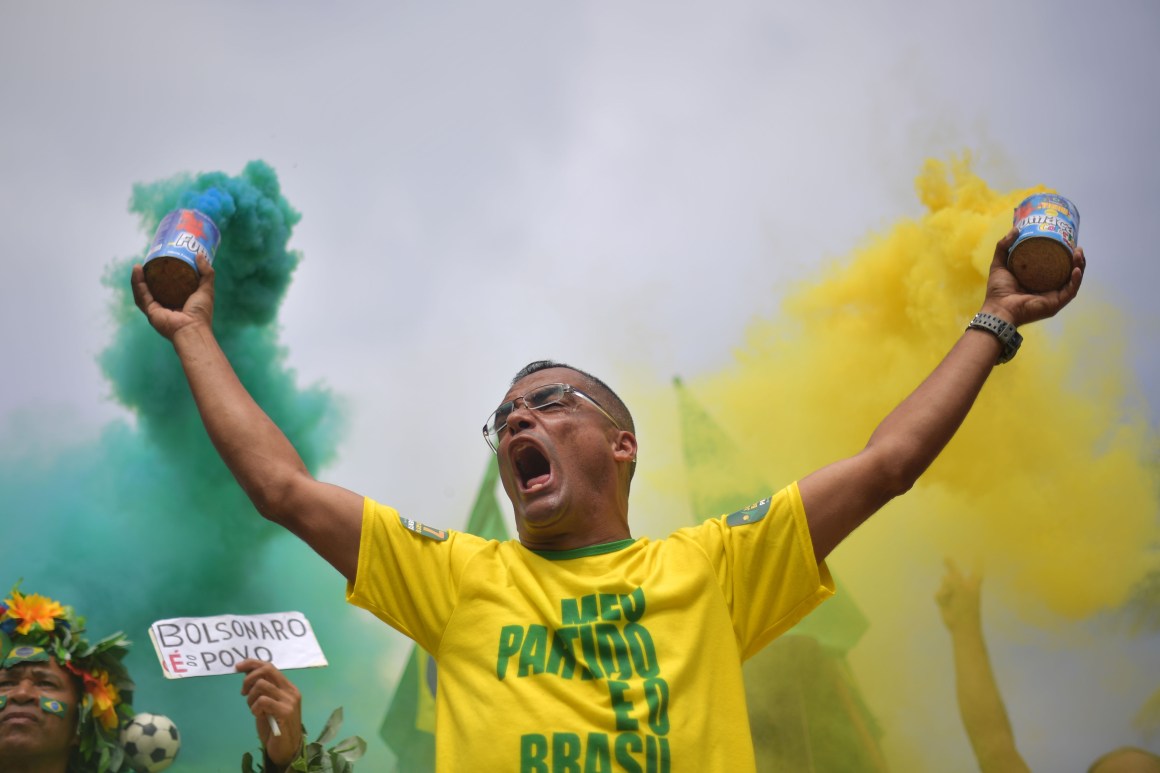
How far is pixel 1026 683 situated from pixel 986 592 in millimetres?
265

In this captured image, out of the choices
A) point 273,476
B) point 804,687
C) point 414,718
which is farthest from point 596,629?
point 804,687

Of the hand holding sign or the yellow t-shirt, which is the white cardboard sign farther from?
the yellow t-shirt

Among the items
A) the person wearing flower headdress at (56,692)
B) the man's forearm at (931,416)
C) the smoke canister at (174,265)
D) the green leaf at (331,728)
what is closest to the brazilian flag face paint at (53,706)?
the person wearing flower headdress at (56,692)

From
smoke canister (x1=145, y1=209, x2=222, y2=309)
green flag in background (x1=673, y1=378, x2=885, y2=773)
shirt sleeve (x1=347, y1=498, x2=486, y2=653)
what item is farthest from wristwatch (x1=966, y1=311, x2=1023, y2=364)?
green flag in background (x1=673, y1=378, x2=885, y2=773)

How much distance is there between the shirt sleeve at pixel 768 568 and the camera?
1.79 m

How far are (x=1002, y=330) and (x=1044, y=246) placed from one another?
17cm

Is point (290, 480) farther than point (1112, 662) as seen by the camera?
No

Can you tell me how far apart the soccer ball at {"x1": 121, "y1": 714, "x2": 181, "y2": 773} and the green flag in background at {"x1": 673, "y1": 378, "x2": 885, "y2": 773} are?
1.51m

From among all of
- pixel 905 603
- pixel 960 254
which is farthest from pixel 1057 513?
pixel 960 254

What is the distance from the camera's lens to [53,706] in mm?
2559

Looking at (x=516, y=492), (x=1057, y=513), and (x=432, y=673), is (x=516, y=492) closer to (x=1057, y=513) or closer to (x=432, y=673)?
(x=432, y=673)

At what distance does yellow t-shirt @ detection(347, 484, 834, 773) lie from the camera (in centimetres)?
159

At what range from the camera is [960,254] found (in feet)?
11.2

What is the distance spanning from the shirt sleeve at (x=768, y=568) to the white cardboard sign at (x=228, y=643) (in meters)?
1.00
